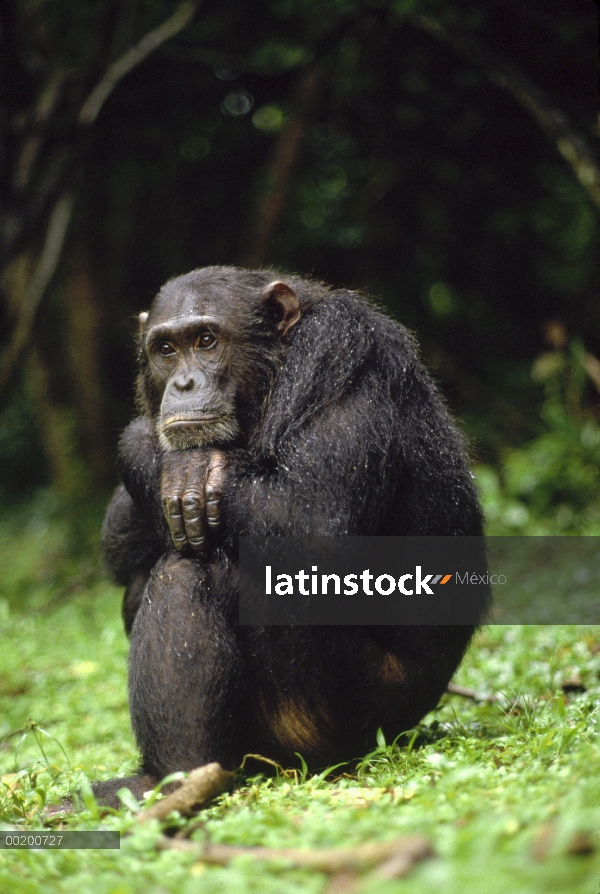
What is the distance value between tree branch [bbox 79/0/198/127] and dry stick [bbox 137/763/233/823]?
817cm

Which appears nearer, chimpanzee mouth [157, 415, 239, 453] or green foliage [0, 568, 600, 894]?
green foliage [0, 568, 600, 894]

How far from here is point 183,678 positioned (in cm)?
366

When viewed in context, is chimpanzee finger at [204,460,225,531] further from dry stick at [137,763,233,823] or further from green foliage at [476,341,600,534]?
green foliage at [476,341,600,534]

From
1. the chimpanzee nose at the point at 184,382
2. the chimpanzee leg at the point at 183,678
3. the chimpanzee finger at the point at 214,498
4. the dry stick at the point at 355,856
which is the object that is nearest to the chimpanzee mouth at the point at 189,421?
the chimpanzee nose at the point at 184,382

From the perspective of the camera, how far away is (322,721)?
13.1ft

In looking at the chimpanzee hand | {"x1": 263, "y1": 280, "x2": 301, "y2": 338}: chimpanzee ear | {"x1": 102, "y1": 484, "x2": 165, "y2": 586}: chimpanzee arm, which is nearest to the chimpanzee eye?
{"x1": 263, "y1": 280, "x2": 301, "y2": 338}: chimpanzee ear

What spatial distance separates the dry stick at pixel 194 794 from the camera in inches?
115

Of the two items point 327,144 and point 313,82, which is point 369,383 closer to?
point 313,82

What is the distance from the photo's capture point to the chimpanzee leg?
3666mm

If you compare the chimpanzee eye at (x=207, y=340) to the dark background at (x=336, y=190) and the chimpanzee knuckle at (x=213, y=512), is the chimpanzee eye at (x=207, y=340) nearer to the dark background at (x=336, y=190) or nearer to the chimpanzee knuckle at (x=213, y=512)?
the chimpanzee knuckle at (x=213, y=512)

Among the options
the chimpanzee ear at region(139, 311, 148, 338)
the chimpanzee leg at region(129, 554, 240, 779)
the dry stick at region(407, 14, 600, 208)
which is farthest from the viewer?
the dry stick at region(407, 14, 600, 208)

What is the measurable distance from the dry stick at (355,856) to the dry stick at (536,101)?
6.16 metres

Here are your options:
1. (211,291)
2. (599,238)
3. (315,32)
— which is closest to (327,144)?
(315,32)

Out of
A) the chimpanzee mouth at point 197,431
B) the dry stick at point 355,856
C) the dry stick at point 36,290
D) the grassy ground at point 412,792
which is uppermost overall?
the dry stick at point 36,290
